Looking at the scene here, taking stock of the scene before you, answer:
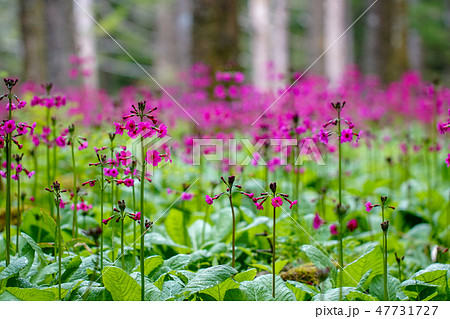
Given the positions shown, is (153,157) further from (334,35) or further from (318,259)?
(334,35)

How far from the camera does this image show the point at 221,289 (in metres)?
1.85

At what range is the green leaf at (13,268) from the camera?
1.86 metres

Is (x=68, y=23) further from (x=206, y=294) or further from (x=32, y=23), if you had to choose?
(x=206, y=294)

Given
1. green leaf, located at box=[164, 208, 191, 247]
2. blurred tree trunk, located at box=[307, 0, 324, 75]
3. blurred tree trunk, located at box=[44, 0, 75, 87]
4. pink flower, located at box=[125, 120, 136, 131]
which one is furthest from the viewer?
blurred tree trunk, located at box=[307, 0, 324, 75]

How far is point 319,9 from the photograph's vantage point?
13766 millimetres

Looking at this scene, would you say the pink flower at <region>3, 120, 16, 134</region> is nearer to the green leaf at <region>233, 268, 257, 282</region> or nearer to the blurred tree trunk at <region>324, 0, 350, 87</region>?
the green leaf at <region>233, 268, 257, 282</region>

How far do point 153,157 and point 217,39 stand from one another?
174 inches

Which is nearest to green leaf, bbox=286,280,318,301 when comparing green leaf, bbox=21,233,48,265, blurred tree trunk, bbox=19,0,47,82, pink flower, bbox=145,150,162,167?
pink flower, bbox=145,150,162,167

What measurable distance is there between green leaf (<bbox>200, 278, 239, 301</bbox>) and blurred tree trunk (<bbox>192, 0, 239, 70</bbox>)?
428cm

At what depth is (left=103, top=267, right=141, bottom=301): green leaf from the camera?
180cm

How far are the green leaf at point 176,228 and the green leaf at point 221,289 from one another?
0.83 m

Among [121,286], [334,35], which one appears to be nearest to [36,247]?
[121,286]

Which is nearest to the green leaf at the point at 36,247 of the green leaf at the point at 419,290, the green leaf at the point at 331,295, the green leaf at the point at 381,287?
the green leaf at the point at 331,295
